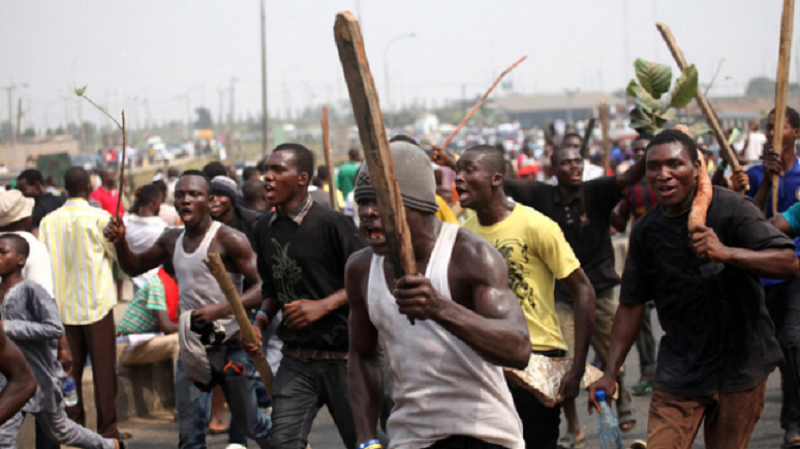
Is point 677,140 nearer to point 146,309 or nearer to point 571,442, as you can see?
point 571,442

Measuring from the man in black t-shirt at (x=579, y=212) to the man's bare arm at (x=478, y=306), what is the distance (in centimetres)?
→ 391

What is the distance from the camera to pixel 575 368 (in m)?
5.05

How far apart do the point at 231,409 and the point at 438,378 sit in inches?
115

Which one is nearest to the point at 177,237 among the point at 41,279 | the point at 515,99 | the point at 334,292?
the point at 41,279

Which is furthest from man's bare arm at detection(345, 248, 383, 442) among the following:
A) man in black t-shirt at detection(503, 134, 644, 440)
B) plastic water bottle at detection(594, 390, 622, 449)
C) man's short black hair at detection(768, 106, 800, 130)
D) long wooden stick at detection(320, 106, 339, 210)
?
man's short black hair at detection(768, 106, 800, 130)

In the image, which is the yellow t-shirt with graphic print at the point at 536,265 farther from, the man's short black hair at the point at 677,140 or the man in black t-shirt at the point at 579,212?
the man in black t-shirt at the point at 579,212

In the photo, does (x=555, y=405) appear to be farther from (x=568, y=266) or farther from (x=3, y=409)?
(x=3, y=409)

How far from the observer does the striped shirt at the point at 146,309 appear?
8391 millimetres

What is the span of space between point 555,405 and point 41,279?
3.47 meters

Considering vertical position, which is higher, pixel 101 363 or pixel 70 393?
pixel 101 363

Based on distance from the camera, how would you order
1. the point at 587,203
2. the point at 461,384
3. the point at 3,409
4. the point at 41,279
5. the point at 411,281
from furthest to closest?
the point at 587,203 → the point at 41,279 → the point at 3,409 → the point at 461,384 → the point at 411,281

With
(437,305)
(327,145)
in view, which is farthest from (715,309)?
(327,145)

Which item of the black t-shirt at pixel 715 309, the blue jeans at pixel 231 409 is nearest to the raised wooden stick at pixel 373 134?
the black t-shirt at pixel 715 309

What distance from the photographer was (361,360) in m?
3.81
